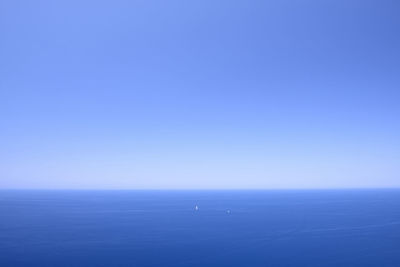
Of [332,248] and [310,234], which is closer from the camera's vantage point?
[332,248]

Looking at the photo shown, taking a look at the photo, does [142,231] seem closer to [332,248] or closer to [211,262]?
[211,262]

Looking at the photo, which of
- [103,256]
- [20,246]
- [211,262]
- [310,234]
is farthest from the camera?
[310,234]

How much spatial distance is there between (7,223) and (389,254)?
230 feet

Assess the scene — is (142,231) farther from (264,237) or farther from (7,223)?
(7,223)

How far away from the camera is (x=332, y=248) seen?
42.5 meters

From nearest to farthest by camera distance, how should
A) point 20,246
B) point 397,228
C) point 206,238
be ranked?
point 20,246
point 206,238
point 397,228

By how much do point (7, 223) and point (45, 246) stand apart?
1080 inches

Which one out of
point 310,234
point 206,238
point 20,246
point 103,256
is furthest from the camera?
point 310,234

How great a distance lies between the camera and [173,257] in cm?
3744

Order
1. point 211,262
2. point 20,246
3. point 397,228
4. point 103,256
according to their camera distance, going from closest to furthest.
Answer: point 211,262 → point 103,256 → point 20,246 → point 397,228

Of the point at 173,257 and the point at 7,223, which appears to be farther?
the point at 7,223

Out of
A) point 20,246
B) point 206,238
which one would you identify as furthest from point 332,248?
point 20,246

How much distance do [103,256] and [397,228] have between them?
2232 inches

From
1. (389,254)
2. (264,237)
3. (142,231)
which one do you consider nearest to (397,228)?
(389,254)
